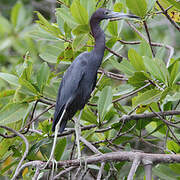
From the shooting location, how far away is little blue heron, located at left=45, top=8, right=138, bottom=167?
234 cm

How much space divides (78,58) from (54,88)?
0.32m

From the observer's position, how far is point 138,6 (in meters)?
1.99

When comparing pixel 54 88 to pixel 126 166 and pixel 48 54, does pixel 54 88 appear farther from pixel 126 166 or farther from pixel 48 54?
pixel 126 166

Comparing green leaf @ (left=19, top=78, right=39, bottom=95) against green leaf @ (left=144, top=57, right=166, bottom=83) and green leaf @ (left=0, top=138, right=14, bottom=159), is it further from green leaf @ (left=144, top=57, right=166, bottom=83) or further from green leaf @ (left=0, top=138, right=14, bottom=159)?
green leaf @ (left=144, top=57, right=166, bottom=83)

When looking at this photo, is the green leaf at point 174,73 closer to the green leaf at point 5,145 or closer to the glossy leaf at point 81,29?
the glossy leaf at point 81,29

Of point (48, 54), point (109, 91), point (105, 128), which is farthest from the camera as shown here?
point (48, 54)

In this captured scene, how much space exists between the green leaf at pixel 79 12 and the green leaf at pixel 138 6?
1.05 feet

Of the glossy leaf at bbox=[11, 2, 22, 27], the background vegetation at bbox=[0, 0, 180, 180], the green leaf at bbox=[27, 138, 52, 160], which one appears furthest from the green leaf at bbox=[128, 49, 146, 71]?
the glossy leaf at bbox=[11, 2, 22, 27]

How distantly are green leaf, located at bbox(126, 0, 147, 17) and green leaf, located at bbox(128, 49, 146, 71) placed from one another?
0.26 metres

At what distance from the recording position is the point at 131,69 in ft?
7.00

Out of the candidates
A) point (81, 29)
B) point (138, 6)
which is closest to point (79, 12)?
point (81, 29)

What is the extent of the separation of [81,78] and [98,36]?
0.37m

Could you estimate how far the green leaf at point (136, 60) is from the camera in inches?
77.3

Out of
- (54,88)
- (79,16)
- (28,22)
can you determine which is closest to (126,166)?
(54,88)
